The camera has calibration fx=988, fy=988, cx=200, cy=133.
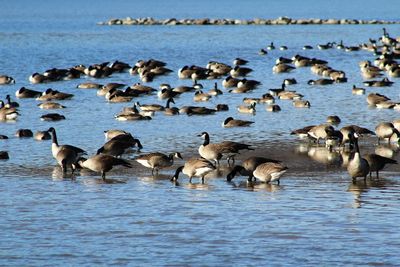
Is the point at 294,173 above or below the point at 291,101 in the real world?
below

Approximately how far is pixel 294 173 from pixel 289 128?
759 cm

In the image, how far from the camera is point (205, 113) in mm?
33344

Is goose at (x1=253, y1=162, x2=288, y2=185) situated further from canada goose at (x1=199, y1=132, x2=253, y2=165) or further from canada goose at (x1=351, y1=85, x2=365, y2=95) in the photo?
canada goose at (x1=351, y1=85, x2=365, y2=95)

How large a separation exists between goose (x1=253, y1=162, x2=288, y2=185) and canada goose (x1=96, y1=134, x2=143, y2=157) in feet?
14.3

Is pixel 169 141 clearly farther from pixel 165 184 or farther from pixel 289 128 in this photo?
pixel 165 184

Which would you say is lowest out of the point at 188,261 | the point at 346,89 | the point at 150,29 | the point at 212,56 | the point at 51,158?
the point at 188,261

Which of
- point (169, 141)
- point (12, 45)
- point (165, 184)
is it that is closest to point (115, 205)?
point (165, 184)

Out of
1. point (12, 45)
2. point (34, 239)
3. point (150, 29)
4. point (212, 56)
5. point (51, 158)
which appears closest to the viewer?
point (34, 239)

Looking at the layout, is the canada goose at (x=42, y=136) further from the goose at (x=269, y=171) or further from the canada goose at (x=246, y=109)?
the goose at (x=269, y=171)

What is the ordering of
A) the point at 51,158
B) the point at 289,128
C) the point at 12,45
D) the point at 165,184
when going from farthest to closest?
1. the point at 12,45
2. the point at 289,128
3. the point at 51,158
4. the point at 165,184

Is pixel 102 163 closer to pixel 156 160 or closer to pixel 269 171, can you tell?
pixel 156 160

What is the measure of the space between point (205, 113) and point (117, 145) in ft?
33.2

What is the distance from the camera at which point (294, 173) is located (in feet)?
72.0

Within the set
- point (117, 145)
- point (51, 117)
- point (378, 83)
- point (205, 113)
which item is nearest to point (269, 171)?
point (117, 145)
